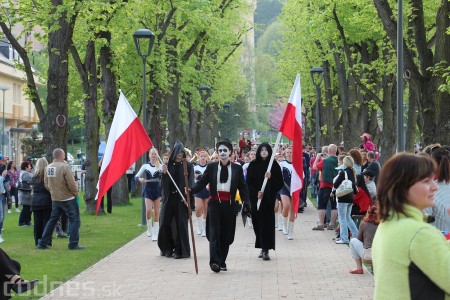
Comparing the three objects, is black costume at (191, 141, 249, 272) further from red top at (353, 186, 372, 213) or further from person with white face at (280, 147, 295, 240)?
person with white face at (280, 147, 295, 240)

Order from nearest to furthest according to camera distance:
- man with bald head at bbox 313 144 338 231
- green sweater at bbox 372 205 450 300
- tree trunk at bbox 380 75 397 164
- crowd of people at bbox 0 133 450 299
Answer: green sweater at bbox 372 205 450 300 < crowd of people at bbox 0 133 450 299 < man with bald head at bbox 313 144 338 231 < tree trunk at bbox 380 75 397 164

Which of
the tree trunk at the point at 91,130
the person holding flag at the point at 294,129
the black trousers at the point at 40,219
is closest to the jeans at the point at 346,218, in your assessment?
the person holding flag at the point at 294,129

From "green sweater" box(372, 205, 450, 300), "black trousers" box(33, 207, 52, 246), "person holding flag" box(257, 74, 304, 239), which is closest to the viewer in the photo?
"green sweater" box(372, 205, 450, 300)

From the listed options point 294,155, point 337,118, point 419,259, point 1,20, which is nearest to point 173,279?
point 294,155

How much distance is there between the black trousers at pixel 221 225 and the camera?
1453 centimetres

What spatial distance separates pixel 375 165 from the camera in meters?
18.8

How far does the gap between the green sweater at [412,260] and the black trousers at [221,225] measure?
10.1 meters

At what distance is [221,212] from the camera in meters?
14.8

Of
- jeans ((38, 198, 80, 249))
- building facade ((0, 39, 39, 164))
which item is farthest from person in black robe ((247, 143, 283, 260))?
building facade ((0, 39, 39, 164))

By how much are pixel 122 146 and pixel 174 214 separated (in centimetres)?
271

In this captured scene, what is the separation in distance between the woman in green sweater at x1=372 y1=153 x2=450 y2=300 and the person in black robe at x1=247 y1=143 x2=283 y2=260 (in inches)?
456

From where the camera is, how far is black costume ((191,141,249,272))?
14.5m

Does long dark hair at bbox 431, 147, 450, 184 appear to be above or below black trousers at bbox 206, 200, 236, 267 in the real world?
above

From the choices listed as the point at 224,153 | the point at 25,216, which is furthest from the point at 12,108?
the point at 224,153
